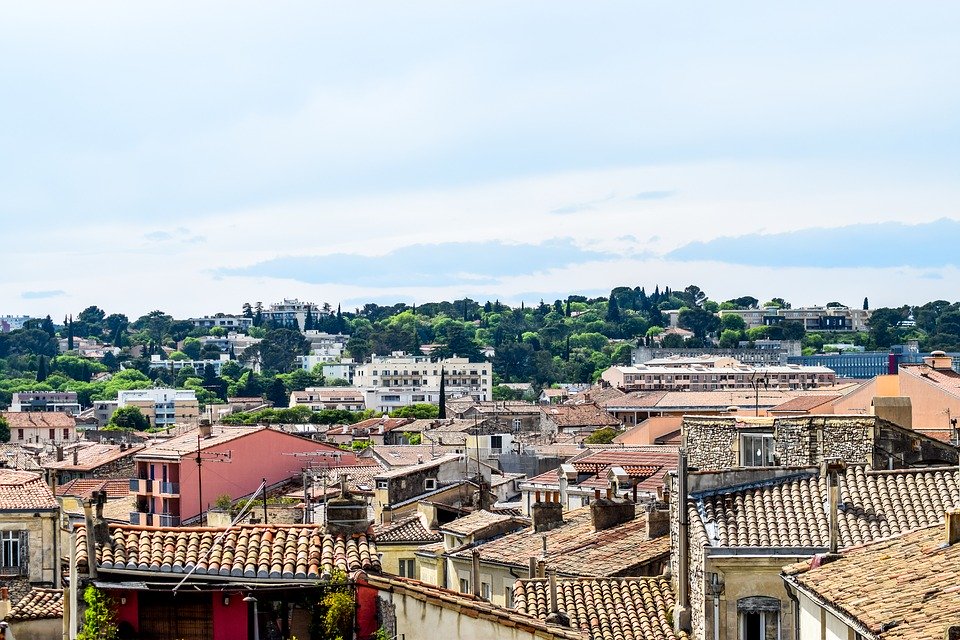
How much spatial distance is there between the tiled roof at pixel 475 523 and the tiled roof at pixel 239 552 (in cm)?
2405

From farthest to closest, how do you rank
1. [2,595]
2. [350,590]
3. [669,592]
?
[2,595] < [669,592] < [350,590]

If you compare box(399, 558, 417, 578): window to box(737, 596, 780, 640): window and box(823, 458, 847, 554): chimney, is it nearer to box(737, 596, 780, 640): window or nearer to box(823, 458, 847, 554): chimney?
box(823, 458, 847, 554): chimney

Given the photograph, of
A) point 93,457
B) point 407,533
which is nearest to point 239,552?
point 407,533

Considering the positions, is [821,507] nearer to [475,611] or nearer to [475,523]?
[475,611]

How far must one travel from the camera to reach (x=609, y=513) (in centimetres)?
3816

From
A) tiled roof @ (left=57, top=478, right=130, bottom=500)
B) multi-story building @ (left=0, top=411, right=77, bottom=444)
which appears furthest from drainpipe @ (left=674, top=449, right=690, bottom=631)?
multi-story building @ (left=0, top=411, right=77, bottom=444)

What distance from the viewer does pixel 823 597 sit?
1961 centimetres

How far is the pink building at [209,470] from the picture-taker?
72.1m

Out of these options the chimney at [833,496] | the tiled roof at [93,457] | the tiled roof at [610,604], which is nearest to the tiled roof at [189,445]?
the tiled roof at [93,457]

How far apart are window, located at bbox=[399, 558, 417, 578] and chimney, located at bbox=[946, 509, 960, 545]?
28162 millimetres

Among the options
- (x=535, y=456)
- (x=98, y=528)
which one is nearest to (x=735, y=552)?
(x=98, y=528)

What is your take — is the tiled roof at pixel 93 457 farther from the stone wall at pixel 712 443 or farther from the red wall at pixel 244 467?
the stone wall at pixel 712 443

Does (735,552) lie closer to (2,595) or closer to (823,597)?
(823,597)

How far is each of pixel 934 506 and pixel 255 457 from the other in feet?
170
